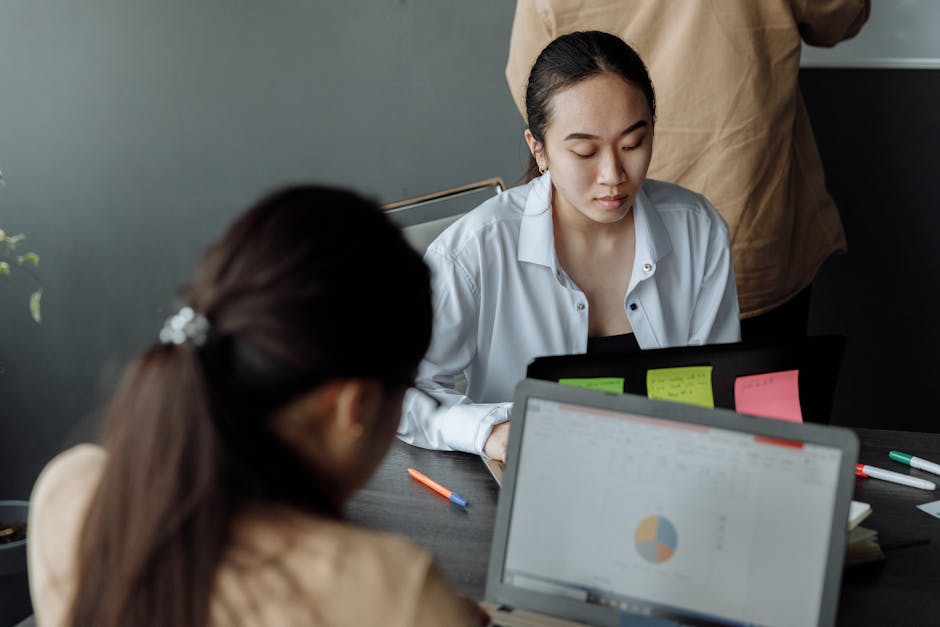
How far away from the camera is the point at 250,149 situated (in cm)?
270

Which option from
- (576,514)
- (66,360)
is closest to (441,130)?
(66,360)

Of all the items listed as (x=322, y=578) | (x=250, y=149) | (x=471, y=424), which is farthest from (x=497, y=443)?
(x=250, y=149)

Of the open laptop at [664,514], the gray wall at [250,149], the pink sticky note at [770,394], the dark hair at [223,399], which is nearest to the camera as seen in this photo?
the dark hair at [223,399]

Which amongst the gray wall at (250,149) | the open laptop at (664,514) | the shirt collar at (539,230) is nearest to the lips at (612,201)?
the shirt collar at (539,230)

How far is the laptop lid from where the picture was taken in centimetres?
118

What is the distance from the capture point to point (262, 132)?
2.69 meters

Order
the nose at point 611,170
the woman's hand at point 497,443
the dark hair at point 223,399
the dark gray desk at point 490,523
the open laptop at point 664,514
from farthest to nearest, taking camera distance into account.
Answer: the nose at point 611,170 → the woman's hand at point 497,443 → the dark gray desk at point 490,523 → the open laptop at point 664,514 → the dark hair at point 223,399

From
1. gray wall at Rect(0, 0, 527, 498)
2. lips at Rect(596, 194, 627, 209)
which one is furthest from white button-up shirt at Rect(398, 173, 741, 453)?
gray wall at Rect(0, 0, 527, 498)

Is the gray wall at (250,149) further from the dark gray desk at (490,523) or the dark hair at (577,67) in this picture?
the dark gray desk at (490,523)

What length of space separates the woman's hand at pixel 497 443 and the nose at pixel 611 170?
1.44ft

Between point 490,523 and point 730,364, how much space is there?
13.8 inches

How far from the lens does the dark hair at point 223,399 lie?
72 cm

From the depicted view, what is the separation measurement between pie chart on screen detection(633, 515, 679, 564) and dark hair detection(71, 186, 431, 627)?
34 centimetres

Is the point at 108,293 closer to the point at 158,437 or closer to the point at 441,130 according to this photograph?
the point at 441,130
